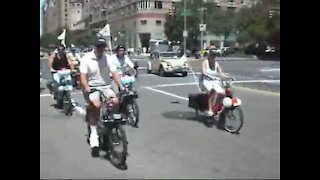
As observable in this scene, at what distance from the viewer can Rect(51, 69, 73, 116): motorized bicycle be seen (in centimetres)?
299

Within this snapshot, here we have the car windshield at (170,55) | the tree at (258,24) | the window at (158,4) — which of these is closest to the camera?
the tree at (258,24)

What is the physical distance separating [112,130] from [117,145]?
4.1 inches

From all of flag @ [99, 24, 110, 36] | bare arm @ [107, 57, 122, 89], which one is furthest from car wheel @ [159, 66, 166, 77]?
flag @ [99, 24, 110, 36]

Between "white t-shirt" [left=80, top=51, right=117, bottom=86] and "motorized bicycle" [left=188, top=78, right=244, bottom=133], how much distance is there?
568 millimetres

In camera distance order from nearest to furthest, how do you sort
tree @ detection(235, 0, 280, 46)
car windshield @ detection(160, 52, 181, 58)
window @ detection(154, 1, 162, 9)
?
tree @ detection(235, 0, 280, 46), window @ detection(154, 1, 162, 9), car windshield @ detection(160, 52, 181, 58)

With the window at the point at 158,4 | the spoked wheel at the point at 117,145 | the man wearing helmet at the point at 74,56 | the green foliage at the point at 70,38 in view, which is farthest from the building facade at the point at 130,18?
the spoked wheel at the point at 117,145

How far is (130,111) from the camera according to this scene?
9.41 feet

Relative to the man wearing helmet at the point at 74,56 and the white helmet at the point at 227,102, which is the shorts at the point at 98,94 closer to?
the man wearing helmet at the point at 74,56

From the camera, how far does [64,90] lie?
3055 millimetres

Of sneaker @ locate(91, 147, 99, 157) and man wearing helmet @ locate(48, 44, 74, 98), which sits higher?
man wearing helmet @ locate(48, 44, 74, 98)

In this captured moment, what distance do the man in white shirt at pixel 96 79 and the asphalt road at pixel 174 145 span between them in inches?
2.9

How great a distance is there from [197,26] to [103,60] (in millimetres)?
663

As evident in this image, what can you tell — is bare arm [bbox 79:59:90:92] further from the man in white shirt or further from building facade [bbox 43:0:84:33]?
building facade [bbox 43:0:84:33]

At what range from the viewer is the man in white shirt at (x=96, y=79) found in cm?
286
